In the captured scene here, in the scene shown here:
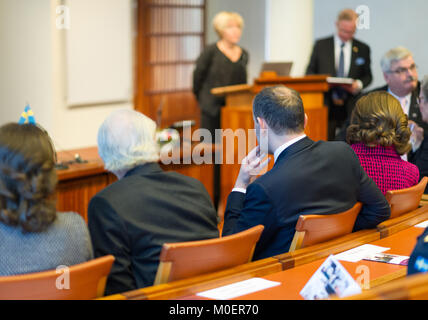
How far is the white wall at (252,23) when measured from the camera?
9586mm

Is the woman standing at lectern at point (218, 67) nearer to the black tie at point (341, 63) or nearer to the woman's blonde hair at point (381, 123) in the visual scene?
the black tie at point (341, 63)

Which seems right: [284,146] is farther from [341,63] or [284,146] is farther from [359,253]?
[341,63]

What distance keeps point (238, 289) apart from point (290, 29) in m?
5.84

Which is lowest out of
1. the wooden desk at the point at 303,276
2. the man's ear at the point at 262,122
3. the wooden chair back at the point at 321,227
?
the wooden desk at the point at 303,276

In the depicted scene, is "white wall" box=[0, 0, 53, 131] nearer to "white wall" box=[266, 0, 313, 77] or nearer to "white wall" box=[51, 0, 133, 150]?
"white wall" box=[51, 0, 133, 150]

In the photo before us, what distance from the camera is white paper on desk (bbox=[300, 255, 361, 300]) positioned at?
73.7 inches

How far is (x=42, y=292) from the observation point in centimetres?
183

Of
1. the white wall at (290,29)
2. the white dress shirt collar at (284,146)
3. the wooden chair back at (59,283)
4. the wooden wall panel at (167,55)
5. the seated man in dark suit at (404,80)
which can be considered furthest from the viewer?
the wooden wall panel at (167,55)

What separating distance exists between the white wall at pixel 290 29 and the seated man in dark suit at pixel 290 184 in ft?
16.1

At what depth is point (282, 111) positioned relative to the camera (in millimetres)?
2723

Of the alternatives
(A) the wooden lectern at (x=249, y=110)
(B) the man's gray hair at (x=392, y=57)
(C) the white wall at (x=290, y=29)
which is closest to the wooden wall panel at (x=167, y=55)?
(C) the white wall at (x=290, y=29)

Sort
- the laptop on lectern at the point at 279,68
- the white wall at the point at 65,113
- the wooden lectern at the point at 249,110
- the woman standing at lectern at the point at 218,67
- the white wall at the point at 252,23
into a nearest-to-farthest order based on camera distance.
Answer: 1. the wooden lectern at the point at 249,110
2. the laptop on lectern at the point at 279,68
3. the woman standing at lectern at the point at 218,67
4. the white wall at the point at 65,113
5. the white wall at the point at 252,23
